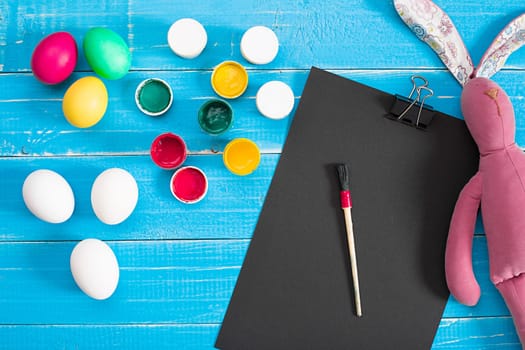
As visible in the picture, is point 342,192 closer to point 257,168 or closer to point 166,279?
point 257,168

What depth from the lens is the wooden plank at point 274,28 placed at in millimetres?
804

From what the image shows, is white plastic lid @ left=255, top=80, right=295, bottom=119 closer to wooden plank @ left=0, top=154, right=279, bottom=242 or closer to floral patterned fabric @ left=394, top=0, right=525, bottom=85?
wooden plank @ left=0, top=154, right=279, bottom=242

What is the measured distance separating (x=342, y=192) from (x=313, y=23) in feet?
1.10

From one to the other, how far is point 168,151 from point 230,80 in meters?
0.18

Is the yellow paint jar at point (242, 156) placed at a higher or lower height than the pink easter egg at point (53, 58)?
lower

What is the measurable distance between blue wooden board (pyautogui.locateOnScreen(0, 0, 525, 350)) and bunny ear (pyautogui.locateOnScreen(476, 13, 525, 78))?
0.08 ft

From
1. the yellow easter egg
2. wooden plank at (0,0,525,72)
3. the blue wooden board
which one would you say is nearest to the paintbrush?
the blue wooden board

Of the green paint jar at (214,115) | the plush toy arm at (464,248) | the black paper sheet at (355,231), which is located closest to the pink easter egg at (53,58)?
the green paint jar at (214,115)

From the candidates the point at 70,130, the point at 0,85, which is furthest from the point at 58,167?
the point at 0,85

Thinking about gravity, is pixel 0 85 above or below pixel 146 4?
below

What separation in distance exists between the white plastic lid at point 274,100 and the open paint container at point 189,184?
165mm

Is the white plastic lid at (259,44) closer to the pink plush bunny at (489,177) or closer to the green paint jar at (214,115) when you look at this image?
the green paint jar at (214,115)

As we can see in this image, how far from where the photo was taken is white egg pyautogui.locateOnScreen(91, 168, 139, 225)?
703mm

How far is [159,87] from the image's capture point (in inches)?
30.8
